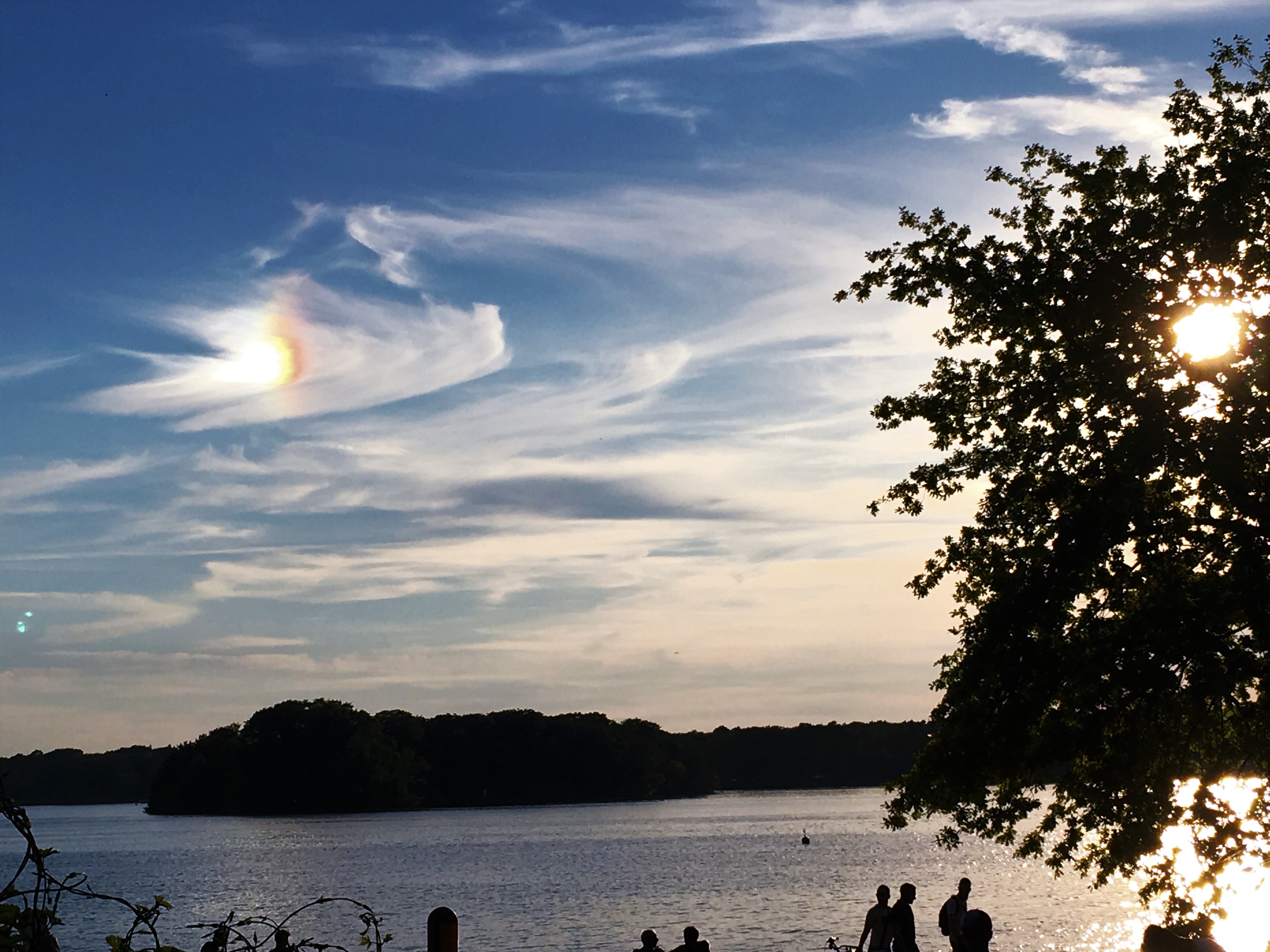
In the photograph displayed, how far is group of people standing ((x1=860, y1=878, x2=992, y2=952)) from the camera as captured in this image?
1864 cm

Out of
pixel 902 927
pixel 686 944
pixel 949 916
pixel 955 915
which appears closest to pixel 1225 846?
pixel 955 915

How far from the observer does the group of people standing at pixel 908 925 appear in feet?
61.2

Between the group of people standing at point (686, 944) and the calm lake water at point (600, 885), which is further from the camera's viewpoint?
the calm lake water at point (600, 885)

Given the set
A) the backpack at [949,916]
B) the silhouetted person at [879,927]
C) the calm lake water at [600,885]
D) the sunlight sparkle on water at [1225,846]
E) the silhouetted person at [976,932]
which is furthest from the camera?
the calm lake water at [600,885]

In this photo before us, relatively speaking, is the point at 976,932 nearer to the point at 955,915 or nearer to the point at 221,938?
the point at 955,915

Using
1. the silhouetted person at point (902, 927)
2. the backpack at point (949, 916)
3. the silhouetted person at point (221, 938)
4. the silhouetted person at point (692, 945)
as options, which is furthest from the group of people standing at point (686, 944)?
the silhouetted person at point (221, 938)

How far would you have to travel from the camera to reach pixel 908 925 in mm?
19453

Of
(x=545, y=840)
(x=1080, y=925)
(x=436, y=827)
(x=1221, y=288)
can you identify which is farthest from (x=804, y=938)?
(x=436, y=827)

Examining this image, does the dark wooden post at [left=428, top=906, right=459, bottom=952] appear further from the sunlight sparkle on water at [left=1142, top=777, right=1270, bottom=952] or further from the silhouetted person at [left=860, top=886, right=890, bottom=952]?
the silhouetted person at [left=860, top=886, right=890, bottom=952]

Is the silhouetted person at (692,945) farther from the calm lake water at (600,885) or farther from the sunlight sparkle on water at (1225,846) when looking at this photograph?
the calm lake water at (600,885)

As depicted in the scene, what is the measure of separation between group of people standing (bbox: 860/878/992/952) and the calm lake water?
69.3ft

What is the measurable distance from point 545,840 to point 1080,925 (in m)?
102

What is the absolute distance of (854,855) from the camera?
359ft

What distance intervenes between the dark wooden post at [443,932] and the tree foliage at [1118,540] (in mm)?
12042
